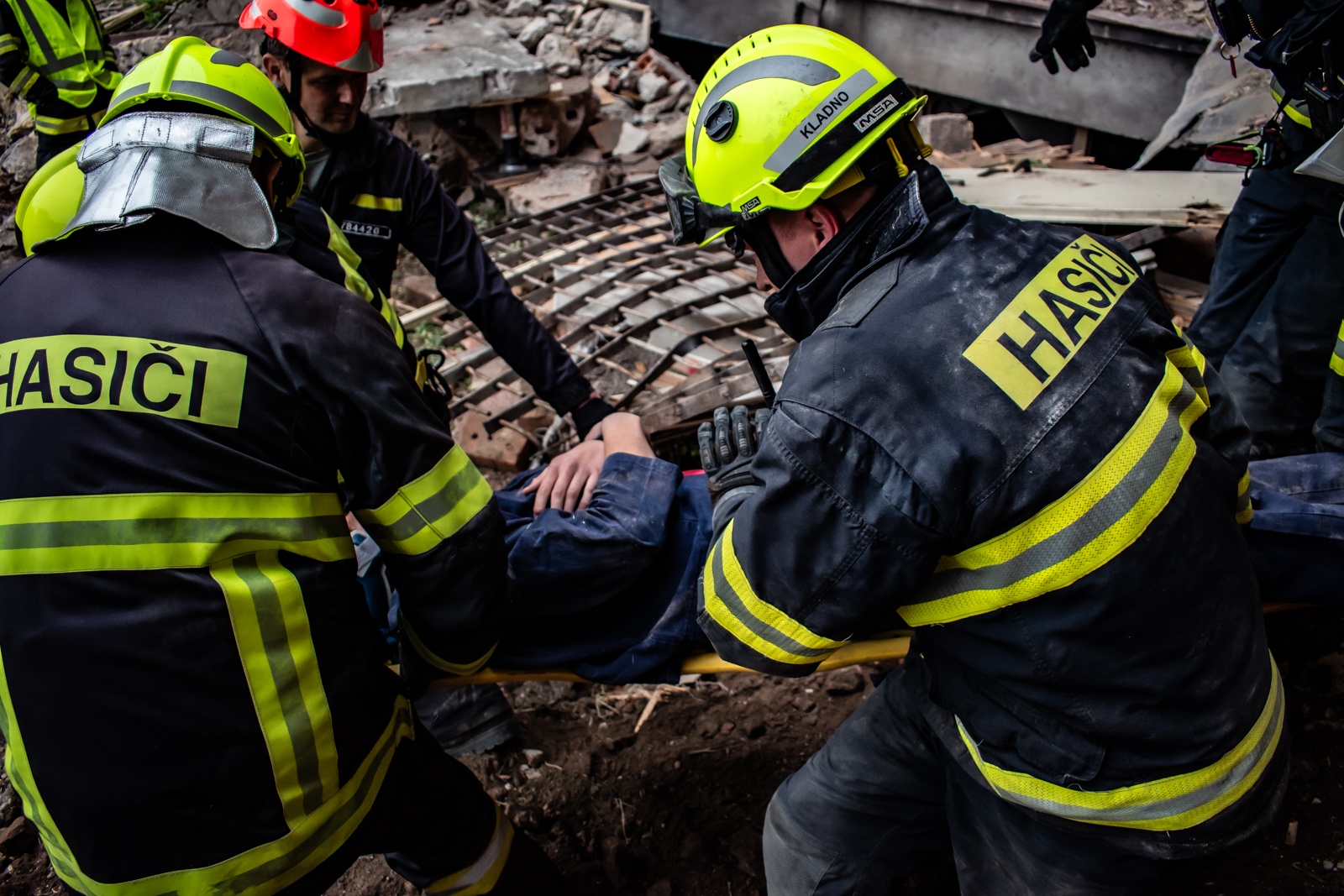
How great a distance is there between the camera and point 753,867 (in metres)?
2.54

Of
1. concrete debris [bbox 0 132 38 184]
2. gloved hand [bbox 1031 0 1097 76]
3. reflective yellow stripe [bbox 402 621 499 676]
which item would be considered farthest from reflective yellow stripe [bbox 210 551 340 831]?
concrete debris [bbox 0 132 38 184]

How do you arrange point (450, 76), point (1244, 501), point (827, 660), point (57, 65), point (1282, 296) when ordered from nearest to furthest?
point (1244, 501)
point (827, 660)
point (1282, 296)
point (57, 65)
point (450, 76)

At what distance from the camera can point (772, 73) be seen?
1.63 m

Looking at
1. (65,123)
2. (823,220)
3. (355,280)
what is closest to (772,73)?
(823,220)

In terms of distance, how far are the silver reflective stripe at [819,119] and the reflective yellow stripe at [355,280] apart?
38.2 inches

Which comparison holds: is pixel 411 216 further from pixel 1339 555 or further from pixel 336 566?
pixel 1339 555

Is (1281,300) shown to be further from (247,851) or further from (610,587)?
(247,851)

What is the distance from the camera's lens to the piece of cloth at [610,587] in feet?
7.01

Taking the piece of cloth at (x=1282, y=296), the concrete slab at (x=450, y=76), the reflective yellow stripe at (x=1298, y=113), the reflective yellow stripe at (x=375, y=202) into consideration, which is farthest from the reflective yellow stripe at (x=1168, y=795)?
the concrete slab at (x=450, y=76)

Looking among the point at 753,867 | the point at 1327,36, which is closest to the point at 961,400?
the point at 753,867

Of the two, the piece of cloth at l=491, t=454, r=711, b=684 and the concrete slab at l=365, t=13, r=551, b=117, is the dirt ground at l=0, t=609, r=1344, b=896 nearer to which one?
the piece of cloth at l=491, t=454, r=711, b=684

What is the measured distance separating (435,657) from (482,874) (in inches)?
23.2

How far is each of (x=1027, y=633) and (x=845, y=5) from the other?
9.15 m

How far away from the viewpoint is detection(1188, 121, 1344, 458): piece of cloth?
2.86 meters
